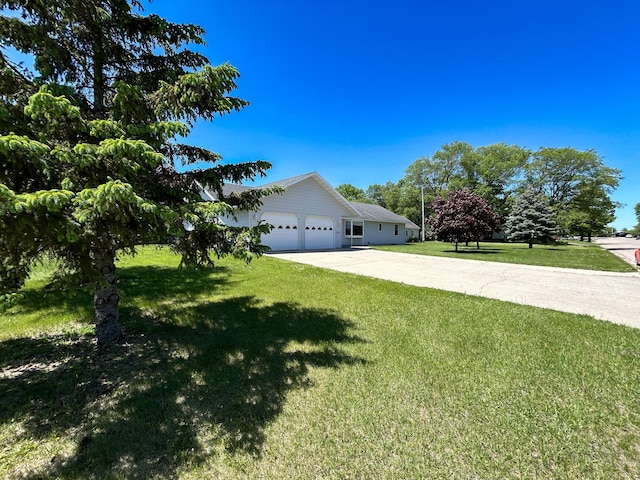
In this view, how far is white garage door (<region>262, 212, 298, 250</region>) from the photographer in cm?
1694

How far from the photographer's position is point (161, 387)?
2.96m

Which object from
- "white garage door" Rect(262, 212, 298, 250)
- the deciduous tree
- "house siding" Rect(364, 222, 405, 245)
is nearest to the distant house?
"white garage door" Rect(262, 212, 298, 250)

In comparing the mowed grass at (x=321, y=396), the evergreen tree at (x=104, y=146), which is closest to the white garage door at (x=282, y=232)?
the mowed grass at (x=321, y=396)

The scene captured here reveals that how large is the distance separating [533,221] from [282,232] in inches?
812

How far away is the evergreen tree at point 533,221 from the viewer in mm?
21844

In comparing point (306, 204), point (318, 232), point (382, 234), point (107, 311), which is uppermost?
point (306, 204)

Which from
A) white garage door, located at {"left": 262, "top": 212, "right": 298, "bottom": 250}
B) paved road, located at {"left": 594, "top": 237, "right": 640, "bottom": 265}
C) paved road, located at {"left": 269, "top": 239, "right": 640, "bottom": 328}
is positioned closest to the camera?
paved road, located at {"left": 269, "top": 239, "right": 640, "bottom": 328}

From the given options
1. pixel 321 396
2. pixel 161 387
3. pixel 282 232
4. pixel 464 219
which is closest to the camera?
pixel 321 396

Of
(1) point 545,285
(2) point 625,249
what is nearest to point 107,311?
(1) point 545,285

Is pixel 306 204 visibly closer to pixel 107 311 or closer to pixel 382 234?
pixel 382 234

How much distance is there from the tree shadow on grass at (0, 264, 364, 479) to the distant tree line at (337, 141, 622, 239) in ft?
96.9

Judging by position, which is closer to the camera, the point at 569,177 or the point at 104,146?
the point at 104,146

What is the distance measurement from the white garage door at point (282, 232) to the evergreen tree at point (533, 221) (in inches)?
738

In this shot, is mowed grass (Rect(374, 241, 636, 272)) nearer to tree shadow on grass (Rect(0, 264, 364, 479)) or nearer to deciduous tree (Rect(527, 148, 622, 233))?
tree shadow on grass (Rect(0, 264, 364, 479))
